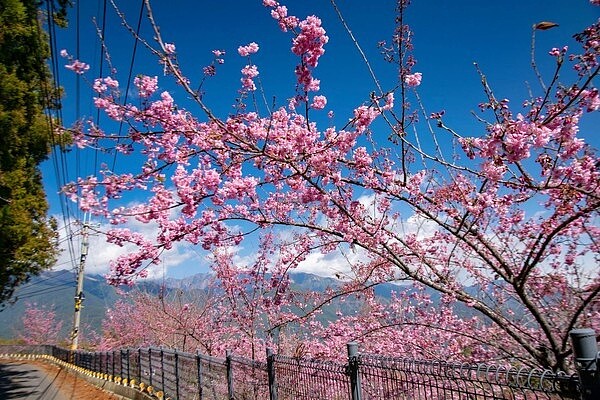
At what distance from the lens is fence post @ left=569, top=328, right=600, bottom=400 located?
7.91 feet

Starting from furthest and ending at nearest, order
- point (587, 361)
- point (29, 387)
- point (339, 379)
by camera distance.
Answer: point (29, 387) → point (339, 379) → point (587, 361)

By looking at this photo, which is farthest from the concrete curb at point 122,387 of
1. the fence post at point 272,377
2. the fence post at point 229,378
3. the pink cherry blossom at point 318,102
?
the pink cherry blossom at point 318,102

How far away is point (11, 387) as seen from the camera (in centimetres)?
1634

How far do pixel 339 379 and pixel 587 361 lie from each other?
3.01 m

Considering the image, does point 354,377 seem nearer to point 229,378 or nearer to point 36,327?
point 229,378

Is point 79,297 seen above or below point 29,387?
above

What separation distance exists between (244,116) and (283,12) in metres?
1.65

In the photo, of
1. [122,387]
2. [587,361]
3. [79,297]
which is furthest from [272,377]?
[79,297]

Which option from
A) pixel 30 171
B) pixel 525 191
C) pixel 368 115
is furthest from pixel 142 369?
pixel 525 191

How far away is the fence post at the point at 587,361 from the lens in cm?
241

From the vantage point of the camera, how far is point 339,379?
484 centimetres

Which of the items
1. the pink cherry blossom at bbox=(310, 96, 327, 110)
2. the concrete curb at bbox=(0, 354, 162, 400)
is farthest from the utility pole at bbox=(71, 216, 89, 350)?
the pink cherry blossom at bbox=(310, 96, 327, 110)

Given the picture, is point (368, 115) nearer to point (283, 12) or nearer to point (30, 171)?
point (283, 12)

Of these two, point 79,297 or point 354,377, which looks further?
point 79,297
